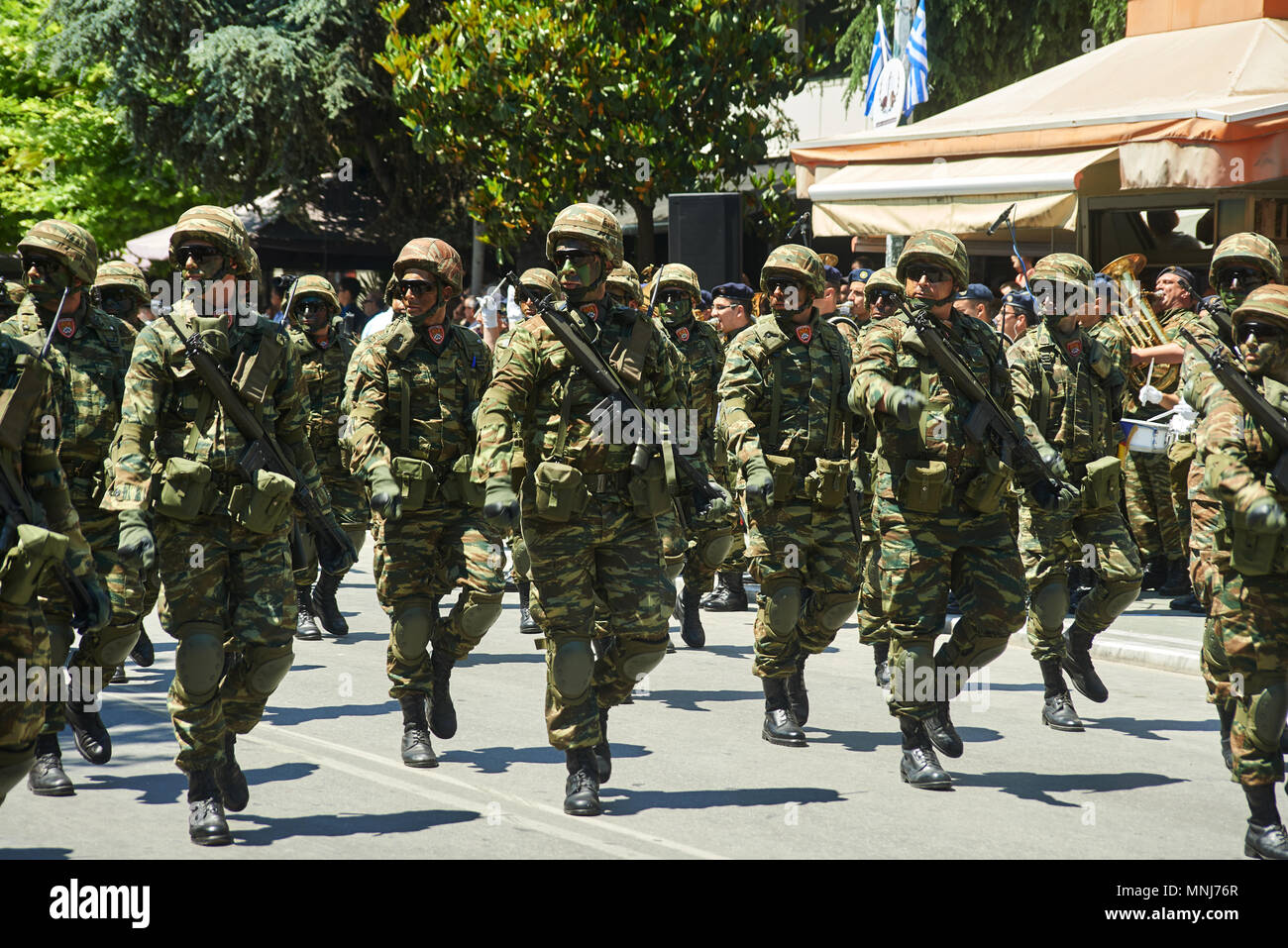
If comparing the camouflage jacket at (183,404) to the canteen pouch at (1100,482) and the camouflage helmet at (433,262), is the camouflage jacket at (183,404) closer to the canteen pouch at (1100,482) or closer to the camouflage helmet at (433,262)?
the camouflage helmet at (433,262)

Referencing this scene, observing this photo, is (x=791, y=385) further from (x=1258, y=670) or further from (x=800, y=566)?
(x=1258, y=670)

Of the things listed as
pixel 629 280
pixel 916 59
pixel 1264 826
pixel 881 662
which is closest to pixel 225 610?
pixel 629 280

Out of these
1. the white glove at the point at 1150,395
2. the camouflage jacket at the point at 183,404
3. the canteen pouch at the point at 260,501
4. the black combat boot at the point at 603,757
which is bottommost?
the black combat boot at the point at 603,757

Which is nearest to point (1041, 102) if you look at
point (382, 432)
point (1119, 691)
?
point (1119, 691)

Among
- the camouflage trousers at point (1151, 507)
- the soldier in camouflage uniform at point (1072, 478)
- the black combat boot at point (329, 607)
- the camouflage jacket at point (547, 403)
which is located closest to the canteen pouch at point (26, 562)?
the camouflage jacket at point (547, 403)

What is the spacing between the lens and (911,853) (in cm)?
550

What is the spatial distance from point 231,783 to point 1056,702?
13.9 feet

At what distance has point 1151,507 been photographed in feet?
37.1

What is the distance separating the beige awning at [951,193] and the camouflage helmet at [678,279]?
124 inches

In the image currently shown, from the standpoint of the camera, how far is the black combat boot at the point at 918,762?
6418 mm

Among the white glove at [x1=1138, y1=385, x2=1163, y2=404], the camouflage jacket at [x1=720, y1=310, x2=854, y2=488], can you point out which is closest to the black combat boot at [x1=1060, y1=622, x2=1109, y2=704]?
the camouflage jacket at [x1=720, y1=310, x2=854, y2=488]

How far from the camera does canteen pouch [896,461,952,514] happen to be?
6367mm

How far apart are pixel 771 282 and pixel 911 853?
9.64ft

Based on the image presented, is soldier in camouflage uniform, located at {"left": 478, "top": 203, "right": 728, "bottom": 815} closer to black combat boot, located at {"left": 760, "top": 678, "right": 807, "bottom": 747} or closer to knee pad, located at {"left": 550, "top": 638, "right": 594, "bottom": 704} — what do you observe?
knee pad, located at {"left": 550, "top": 638, "right": 594, "bottom": 704}
